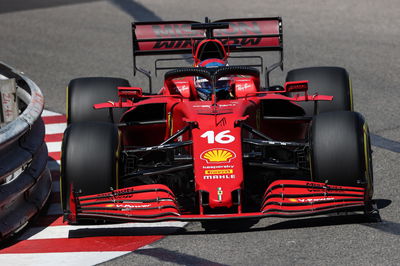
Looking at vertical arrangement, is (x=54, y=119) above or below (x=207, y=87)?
below

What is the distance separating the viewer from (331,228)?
24.0 feet

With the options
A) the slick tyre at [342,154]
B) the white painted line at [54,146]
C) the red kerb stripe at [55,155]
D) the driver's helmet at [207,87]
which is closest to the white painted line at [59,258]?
the slick tyre at [342,154]

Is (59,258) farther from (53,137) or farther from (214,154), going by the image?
(53,137)

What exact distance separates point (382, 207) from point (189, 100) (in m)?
1.92

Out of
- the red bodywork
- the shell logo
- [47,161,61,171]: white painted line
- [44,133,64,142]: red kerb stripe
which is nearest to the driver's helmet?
the red bodywork

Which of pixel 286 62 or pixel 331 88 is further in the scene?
pixel 286 62

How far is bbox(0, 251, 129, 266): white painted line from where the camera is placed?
690cm

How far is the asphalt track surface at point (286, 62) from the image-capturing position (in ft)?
22.5

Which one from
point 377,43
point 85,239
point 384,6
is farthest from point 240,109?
point 384,6

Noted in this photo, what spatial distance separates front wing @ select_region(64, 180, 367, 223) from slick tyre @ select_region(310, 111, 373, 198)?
0.11m

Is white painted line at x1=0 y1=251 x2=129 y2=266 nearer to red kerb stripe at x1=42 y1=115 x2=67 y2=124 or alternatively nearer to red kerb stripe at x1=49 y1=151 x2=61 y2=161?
red kerb stripe at x1=49 y1=151 x2=61 y2=161

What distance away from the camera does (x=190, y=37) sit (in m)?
10.0

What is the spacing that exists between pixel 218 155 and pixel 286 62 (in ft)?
20.7

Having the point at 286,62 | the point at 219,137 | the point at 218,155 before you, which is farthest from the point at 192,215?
the point at 286,62
